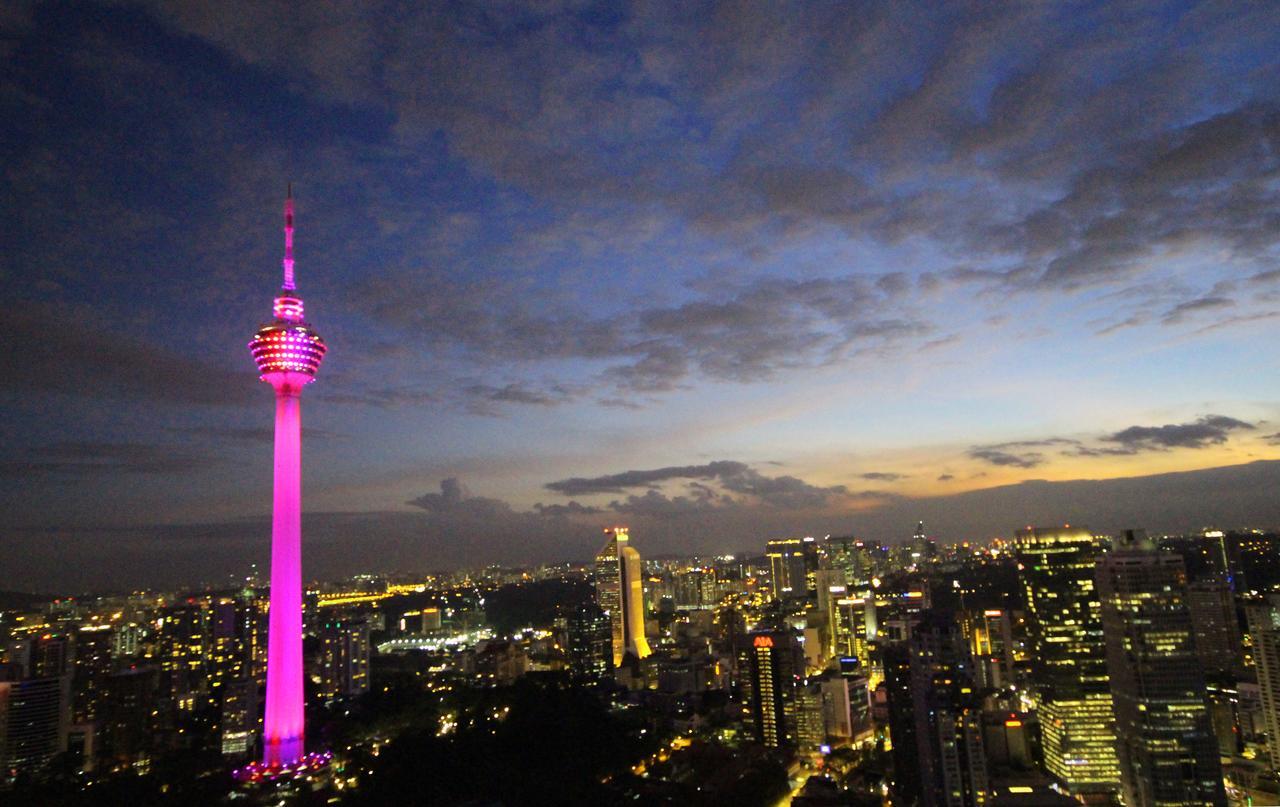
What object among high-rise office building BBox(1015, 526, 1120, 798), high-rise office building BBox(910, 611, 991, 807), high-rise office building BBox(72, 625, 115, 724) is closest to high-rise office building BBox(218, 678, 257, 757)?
high-rise office building BBox(72, 625, 115, 724)

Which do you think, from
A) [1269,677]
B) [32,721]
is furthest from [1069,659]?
[32,721]

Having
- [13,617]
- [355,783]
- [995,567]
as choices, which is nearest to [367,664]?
[13,617]

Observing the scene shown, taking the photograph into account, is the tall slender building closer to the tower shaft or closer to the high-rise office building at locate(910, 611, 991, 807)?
the tower shaft

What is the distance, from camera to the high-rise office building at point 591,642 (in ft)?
126

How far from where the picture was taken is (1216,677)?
25.9 meters

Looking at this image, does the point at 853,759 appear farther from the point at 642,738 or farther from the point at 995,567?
the point at 995,567

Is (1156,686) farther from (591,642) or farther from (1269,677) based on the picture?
(591,642)

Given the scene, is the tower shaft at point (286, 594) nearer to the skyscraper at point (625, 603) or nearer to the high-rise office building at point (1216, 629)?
the skyscraper at point (625, 603)

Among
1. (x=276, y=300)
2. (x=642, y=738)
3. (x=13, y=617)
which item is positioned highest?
(x=276, y=300)

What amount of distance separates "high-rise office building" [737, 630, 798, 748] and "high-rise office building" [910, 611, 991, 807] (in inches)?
248

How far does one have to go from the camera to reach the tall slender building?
20031mm

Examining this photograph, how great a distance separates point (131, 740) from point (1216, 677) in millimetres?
31940

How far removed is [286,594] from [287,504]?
2.30 m

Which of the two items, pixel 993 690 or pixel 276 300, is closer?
pixel 276 300
